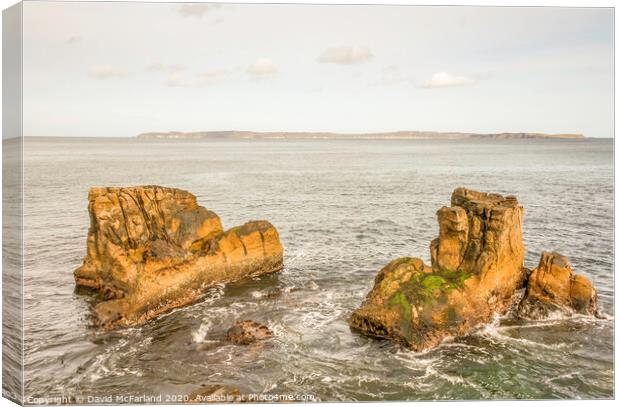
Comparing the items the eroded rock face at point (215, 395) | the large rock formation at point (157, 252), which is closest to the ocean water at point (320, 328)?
the eroded rock face at point (215, 395)

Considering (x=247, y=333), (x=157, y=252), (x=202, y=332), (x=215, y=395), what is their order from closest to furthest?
(x=215, y=395)
(x=247, y=333)
(x=202, y=332)
(x=157, y=252)

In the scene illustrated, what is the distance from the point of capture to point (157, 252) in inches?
1048

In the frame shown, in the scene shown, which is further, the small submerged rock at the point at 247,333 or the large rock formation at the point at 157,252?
the large rock formation at the point at 157,252

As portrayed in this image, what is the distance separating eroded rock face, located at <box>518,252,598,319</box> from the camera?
2427cm

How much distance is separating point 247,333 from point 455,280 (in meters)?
8.72

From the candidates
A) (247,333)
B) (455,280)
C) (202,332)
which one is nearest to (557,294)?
(455,280)

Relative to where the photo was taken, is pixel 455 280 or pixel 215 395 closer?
pixel 215 395

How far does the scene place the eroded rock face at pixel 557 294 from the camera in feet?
79.6

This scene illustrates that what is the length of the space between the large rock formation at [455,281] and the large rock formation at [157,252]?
7.86 meters

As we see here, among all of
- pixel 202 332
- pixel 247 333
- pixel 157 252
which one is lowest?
pixel 202 332

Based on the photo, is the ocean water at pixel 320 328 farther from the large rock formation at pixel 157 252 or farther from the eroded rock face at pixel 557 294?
the large rock formation at pixel 157 252

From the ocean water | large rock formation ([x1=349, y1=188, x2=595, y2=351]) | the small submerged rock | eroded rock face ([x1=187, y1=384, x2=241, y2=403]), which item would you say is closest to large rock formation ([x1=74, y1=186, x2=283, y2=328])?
the ocean water

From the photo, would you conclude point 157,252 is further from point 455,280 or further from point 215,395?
point 455,280

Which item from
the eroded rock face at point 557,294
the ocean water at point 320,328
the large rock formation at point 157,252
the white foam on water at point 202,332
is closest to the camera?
the ocean water at point 320,328
